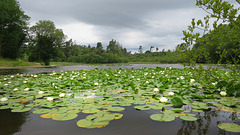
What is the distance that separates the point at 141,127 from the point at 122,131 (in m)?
0.22

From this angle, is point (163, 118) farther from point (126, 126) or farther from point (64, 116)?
point (64, 116)

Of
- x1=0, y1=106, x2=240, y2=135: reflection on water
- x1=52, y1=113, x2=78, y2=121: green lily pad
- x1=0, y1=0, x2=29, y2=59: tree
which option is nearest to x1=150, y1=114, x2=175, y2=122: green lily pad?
x1=0, y1=106, x2=240, y2=135: reflection on water

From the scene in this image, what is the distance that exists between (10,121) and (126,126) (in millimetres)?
1355

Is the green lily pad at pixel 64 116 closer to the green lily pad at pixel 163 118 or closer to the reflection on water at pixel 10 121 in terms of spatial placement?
the reflection on water at pixel 10 121

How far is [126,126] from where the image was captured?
4.82ft

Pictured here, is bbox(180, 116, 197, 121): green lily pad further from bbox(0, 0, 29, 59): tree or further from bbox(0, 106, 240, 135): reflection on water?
bbox(0, 0, 29, 59): tree

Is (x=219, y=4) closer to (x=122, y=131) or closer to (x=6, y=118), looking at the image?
(x=122, y=131)

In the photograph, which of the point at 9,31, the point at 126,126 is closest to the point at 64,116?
the point at 126,126

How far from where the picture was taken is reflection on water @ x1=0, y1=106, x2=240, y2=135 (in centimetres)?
133

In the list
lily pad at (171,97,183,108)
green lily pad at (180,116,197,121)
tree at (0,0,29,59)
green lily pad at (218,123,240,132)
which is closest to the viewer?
green lily pad at (218,123,240,132)

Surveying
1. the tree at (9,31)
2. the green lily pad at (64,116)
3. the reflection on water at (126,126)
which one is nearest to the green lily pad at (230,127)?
the reflection on water at (126,126)

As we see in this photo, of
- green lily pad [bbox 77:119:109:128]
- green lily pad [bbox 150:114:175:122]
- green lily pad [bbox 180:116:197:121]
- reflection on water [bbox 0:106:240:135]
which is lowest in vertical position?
reflection on water [bbox 0:106:240:135]

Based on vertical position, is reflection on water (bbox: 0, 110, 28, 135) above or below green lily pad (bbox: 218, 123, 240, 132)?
below

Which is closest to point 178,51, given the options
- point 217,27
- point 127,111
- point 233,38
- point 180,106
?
point 217,27
